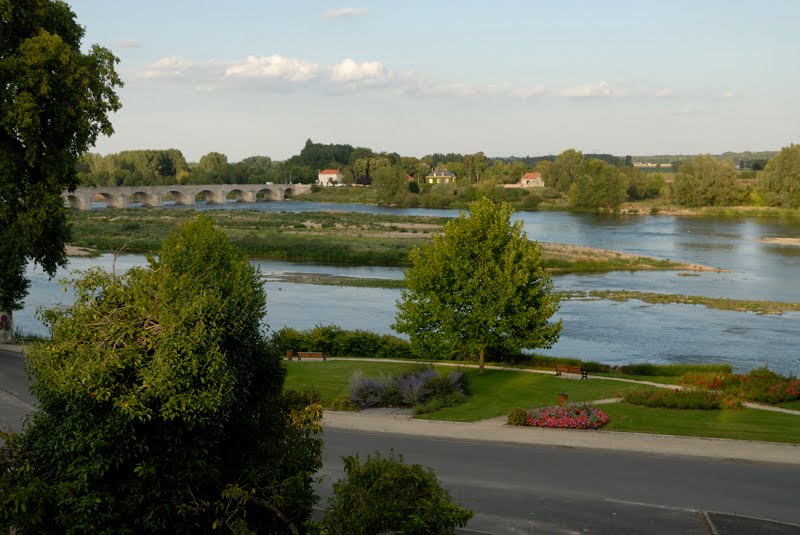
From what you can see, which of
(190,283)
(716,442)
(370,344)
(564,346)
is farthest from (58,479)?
(564,346)

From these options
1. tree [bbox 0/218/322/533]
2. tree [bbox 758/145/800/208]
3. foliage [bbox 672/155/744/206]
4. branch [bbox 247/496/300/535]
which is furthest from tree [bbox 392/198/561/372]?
foliage [bbox 672/155/744/206]

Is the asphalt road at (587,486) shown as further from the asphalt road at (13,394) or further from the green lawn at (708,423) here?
the asphalt road at (13,394)

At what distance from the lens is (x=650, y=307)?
52438 millimetres

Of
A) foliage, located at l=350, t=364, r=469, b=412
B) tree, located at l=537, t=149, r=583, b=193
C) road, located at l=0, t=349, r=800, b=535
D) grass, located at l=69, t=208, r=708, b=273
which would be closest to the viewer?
road, located at l=0, t=349, r=800, b=535

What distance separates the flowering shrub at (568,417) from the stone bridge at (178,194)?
9458cm

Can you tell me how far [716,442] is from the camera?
20.1 m

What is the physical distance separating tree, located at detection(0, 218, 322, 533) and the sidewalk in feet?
36.7

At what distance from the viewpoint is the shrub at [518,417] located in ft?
72.6

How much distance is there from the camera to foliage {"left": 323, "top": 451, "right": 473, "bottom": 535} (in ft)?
29.7

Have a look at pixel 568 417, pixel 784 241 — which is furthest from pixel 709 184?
pixel 568 417

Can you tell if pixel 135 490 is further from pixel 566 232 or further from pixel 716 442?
pixel 566 232

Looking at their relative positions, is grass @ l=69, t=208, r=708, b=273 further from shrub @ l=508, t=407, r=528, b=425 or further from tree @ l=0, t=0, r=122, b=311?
shrub @ l=508, t=407, r=528, b=425

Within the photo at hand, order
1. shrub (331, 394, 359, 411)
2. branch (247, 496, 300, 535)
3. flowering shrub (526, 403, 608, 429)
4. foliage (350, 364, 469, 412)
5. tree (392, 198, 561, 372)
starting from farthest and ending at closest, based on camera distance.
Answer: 1. tree (392, 198, 561, 372)
2. foliage (350, 364, 469, 412)
3. shrub (331, 394, 359, 411)
4. flowering shrub (526, 403, 608, 429)
5. branch (247, 496, 300, 535)

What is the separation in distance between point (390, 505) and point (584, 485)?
860cm
